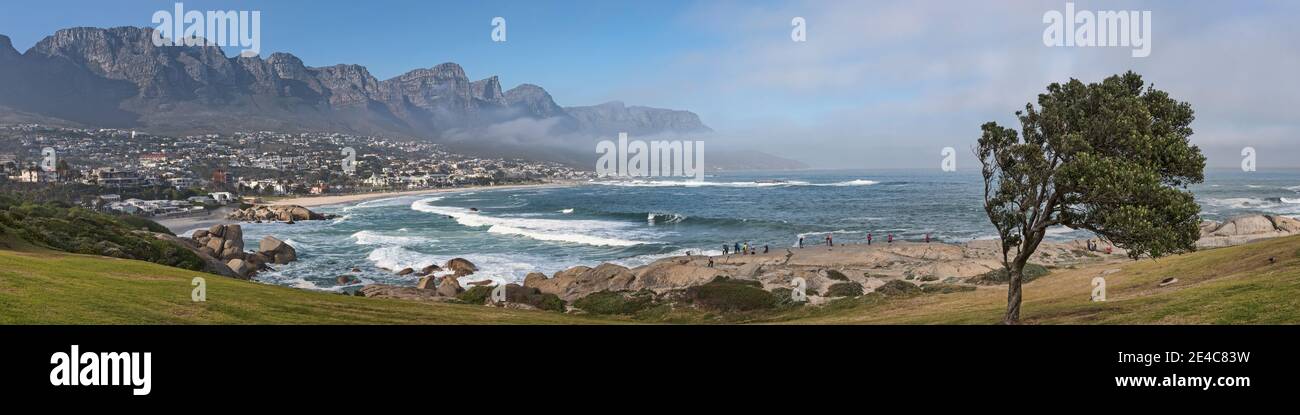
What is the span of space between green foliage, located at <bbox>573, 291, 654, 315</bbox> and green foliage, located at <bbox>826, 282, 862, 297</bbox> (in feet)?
32.5

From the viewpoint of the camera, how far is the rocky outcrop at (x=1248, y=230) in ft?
164

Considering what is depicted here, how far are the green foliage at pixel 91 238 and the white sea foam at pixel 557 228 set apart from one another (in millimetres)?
34815

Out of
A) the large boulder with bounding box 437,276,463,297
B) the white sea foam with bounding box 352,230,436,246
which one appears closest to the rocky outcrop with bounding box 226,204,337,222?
the white sea foam with bounding box 352,230,436,246

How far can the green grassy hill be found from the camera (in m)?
13.4

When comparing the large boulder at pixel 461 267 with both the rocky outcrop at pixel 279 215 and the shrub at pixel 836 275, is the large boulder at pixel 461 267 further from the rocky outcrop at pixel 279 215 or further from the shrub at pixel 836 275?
the rocky outcrop at pixel 279 215

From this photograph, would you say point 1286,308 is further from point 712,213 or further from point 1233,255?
point 712,213

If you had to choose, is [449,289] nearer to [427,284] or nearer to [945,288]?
[427,284]

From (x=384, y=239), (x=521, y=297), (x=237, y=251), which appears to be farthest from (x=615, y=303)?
(x=384, y=239)

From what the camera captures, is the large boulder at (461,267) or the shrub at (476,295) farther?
the large boulder at (461,267)

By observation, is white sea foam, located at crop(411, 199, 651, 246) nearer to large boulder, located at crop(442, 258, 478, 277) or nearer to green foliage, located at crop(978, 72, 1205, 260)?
large boulder, located at crop(442, 258, 478, 277)

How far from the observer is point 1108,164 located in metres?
14.0

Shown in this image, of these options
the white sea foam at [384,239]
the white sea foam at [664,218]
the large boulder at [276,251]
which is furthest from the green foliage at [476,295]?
the white sea foam at [664,218]
